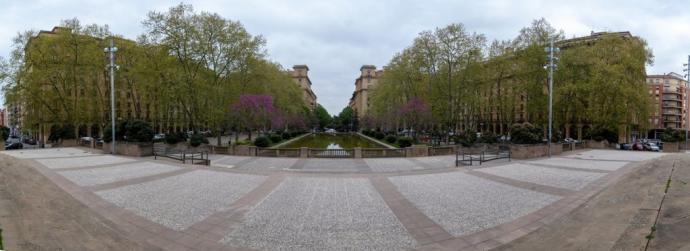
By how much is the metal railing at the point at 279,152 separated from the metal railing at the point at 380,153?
190 inches

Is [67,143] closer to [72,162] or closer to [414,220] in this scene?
[72,162]

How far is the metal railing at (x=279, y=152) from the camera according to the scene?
819 inches

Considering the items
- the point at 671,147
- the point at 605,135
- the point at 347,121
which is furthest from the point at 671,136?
the point at 347,121

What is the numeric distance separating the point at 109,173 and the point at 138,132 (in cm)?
963

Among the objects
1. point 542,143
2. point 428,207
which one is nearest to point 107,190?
point 428,207

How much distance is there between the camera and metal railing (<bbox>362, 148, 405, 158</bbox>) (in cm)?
2075

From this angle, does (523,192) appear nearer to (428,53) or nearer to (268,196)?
(268,196)

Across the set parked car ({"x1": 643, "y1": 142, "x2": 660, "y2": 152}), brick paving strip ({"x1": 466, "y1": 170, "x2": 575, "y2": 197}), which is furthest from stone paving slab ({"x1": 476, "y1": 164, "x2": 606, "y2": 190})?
parked car ({"x1": 643, "y1": 142, "x2": 660, "y2": 152})

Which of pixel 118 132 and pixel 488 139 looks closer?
pixel 118 132

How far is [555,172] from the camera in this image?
13.5 metres

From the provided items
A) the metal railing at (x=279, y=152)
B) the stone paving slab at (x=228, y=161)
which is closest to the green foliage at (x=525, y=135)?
the metal railing at (x=279, y=152)

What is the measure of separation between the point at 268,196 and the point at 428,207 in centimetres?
478

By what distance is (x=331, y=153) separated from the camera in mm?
21125

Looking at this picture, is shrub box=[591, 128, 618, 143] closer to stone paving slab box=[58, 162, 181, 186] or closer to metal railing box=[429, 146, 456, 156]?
metal railing box=[429, 146, 456, 156]
